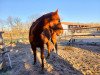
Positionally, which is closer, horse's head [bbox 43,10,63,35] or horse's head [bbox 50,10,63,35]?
horse's head [bbox 43,10,63,35]

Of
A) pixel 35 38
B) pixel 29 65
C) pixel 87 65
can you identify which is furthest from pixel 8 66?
pixel 87 65

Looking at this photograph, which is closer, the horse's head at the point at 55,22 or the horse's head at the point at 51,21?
the horse's head at the point at 51,21

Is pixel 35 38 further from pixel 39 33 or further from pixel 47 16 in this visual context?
pixel 47 16

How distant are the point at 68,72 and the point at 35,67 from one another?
118 cm

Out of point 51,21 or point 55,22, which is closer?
point 51,21

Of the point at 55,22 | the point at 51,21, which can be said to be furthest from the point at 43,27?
the point at 55,22

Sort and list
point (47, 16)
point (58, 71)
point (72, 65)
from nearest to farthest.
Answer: point (47, 16) → point (58, 71) → point (72, 65)

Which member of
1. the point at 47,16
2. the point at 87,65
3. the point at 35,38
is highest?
the point at 47,16

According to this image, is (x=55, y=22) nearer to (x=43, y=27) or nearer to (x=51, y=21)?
(x=51, y=21)

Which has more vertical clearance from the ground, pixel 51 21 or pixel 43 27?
pixel 51 21

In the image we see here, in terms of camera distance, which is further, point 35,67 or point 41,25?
point 35,67

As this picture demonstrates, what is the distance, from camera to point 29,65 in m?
7.91

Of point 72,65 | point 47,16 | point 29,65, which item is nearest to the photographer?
point 47,16

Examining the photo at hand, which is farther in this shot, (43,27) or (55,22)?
(55,22)
